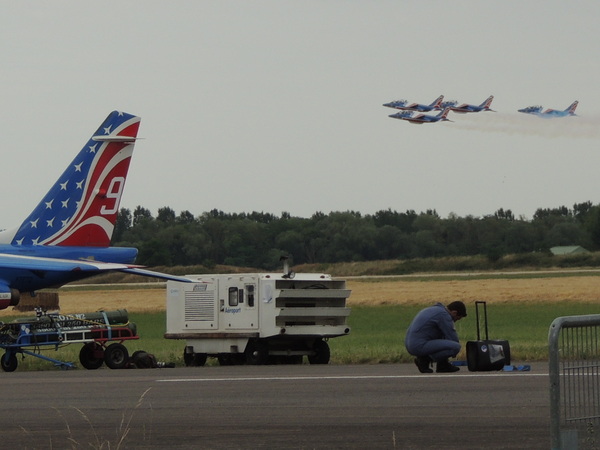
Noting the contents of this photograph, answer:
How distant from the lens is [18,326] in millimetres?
23016

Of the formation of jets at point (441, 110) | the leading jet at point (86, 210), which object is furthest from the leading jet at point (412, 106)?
the leading jet at point (86, 210)

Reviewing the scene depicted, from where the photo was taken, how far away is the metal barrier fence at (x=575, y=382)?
8016 millimetres

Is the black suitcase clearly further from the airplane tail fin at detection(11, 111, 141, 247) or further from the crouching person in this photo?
the airplane tail fin at detection(11, 111, 141, 247)

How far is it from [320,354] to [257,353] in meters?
1.36

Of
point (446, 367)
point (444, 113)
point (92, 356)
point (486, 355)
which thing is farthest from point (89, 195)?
point (444, 113)

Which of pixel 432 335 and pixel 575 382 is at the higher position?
pixel 432 335

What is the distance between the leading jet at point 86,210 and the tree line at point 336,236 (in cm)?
3695

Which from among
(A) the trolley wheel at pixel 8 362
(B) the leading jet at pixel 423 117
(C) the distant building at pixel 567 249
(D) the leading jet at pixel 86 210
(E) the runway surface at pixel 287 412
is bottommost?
(E) the runway surface at pixel 287 412

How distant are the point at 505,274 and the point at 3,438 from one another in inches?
3066

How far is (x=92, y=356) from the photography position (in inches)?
925

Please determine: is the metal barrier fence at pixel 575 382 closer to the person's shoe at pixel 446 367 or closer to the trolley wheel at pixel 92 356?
the person's shoe at pixel 446 367

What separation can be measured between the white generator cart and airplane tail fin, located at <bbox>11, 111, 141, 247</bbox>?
398 cm

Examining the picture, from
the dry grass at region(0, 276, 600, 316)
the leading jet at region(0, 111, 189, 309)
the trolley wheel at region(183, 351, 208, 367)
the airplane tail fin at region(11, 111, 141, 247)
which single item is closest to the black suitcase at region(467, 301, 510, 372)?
the trolley wheel at region(183, 351, 208, 367)

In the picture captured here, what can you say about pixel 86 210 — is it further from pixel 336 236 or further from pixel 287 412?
pixel 336 236
